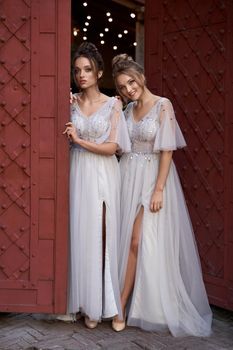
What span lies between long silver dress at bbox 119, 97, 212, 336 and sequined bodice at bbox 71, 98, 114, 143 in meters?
0.26

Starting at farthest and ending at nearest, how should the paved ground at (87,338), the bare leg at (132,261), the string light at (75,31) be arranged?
the string light at (75,31)
the bare leg at (132,261)
the paved ground at (87,338)

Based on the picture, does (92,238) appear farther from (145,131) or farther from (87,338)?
(145,131)

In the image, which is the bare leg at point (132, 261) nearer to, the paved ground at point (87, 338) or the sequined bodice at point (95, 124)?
the paved ground at point (87, 338)

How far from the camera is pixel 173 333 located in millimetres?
3658

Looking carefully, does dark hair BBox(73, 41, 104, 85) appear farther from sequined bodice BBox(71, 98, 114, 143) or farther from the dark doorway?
the dark doorway

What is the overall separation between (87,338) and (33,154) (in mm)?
1369

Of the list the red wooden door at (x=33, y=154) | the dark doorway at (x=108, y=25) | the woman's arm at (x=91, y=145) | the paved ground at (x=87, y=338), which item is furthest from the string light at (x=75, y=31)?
the paved ground at (x=87, y=338)

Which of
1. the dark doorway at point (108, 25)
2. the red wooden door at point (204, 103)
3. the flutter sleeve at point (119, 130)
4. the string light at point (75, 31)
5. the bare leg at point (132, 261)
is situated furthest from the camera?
the string light at point (75, 31)

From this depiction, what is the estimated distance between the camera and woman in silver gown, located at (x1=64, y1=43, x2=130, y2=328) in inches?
146

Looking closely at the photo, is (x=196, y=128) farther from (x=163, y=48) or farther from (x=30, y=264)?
(x=30, y=264)

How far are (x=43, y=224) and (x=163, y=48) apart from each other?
1981 mm

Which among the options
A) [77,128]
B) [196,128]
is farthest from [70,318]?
[196,128]

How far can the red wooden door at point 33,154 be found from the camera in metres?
3.60

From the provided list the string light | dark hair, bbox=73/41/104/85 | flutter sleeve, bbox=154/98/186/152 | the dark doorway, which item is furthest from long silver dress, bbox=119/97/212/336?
the string light
